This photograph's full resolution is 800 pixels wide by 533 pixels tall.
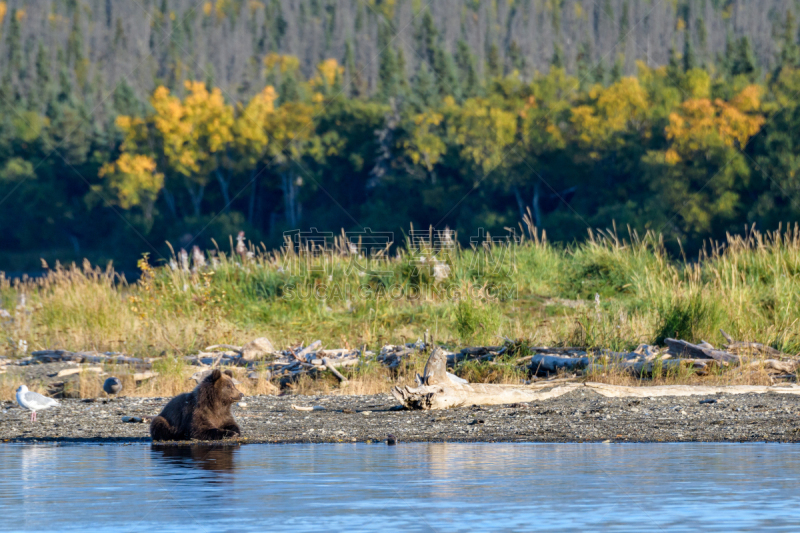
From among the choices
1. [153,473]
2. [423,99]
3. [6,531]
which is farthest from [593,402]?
[423,99]

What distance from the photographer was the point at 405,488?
23.5 feet

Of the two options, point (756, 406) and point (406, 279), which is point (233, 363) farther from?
point (756, 406)

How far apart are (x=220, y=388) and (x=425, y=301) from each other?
29.4 ft

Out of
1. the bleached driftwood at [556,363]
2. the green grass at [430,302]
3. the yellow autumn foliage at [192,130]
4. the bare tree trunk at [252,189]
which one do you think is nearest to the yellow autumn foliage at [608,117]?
the bare tree trunk at [252,189]

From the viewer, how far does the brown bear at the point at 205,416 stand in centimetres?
938

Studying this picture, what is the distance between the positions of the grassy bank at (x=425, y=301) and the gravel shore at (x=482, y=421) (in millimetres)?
2804

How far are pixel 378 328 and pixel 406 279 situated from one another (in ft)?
7.40

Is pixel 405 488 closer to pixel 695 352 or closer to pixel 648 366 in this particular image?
pixel 648 366

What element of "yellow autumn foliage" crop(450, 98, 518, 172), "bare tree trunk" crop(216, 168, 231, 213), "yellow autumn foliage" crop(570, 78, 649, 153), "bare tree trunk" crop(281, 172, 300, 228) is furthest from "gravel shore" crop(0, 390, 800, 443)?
"bare tree trunk" crop(216, 168, 231, 213)

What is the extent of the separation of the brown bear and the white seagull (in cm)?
189

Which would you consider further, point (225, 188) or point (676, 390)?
point (225, 188)

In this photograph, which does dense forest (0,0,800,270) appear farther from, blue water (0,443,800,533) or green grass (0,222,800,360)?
blue water (0,443,800,533)

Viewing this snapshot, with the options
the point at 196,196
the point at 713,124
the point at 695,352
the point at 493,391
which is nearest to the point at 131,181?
the point at 196,196

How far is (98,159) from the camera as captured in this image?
79.5 m
